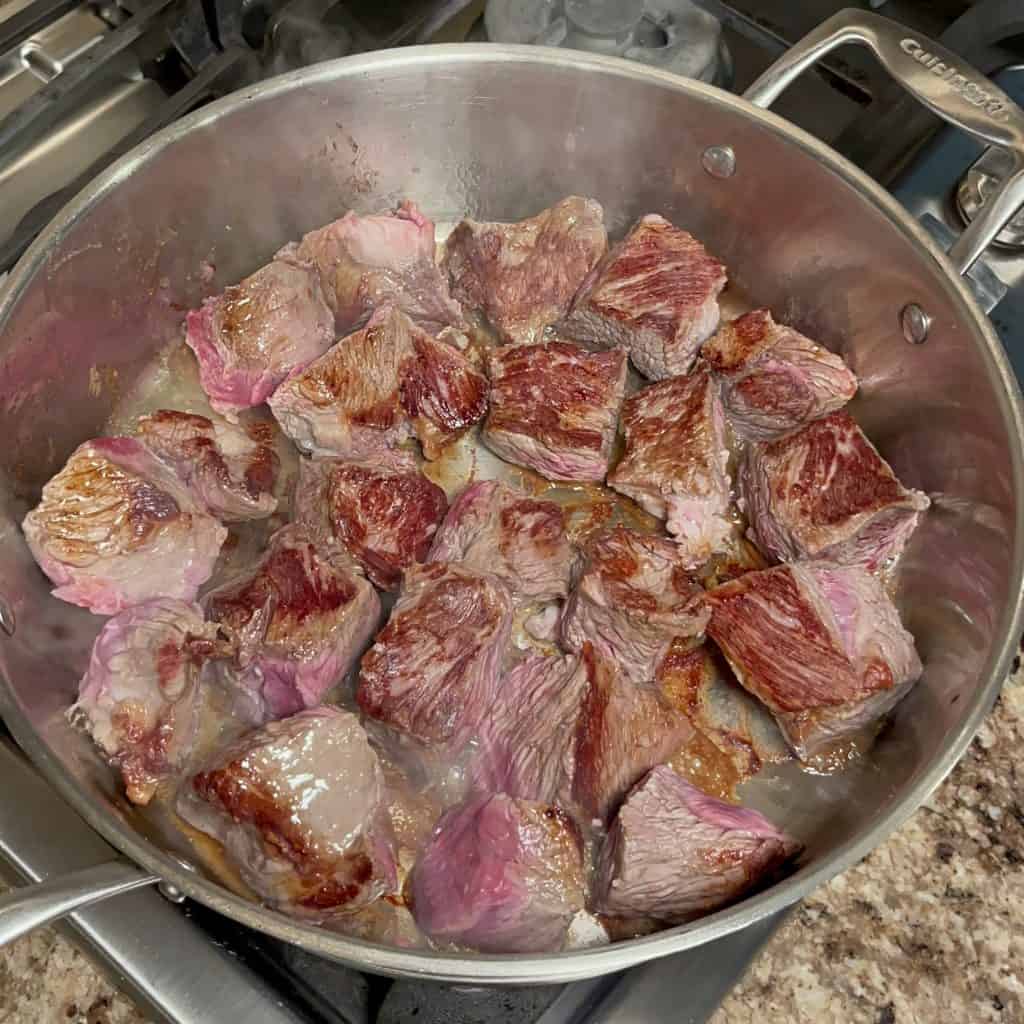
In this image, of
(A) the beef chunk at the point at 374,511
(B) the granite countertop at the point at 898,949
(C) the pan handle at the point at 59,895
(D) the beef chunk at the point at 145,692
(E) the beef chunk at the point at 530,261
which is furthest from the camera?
(E) the beef chunk at the point at 530,261

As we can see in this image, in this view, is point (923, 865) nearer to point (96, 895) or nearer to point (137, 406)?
point (96, 895)

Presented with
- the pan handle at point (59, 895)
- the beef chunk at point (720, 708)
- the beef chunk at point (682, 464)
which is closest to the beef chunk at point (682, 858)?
the beef chunk at point (720, 708)

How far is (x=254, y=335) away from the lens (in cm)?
186

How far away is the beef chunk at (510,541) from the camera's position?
1.69 meters

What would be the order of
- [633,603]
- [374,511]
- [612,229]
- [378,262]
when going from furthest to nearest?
[612,229], [378,262], [374,511], [633,603]

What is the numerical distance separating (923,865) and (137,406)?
5.32 feet

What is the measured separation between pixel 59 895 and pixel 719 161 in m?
1.66

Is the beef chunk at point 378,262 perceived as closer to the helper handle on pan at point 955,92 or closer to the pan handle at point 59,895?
the helper handle on pan at point 955,92

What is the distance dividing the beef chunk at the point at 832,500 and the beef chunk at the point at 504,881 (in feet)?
2.23

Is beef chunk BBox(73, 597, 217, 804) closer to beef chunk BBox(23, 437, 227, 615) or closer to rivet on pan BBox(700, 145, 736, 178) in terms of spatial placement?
Result: beef chunk BBox(23, 437, 227, 615)

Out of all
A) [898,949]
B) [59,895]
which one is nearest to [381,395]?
[59,895]

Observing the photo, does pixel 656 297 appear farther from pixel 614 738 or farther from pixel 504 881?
pixel 504 881

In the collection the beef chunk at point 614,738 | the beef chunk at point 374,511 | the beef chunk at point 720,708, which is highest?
the beef chunk at point 374,511

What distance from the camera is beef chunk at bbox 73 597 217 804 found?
1.49 metres
